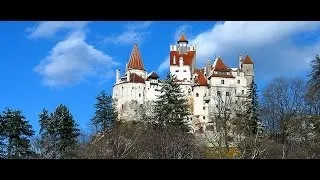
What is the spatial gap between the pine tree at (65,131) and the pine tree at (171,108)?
487cm

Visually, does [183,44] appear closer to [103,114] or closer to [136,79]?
[136,79]

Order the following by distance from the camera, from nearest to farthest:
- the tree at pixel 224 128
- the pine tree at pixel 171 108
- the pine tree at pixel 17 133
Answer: the pine tree at pixel 17 133
the tree at pixel 224 128
the pine tree at pixel 171 108

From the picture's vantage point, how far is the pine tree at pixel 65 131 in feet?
67.6

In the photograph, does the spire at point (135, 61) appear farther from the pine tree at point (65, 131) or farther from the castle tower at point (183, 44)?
the pine tree at point (65, 131)

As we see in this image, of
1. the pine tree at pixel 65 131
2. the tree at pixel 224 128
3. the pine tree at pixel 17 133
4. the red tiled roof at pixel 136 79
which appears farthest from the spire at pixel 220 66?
the pine tree at pixel 17 133

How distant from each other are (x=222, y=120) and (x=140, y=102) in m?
19.3

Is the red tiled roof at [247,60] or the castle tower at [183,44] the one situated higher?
the castle tower at [183,44]

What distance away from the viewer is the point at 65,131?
75.7 feet

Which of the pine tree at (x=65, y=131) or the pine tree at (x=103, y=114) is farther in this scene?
the pine tree at (x=103, y=114)

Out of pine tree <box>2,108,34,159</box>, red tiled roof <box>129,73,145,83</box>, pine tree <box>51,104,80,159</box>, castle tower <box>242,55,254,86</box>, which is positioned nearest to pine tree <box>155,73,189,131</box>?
pine tree <box>51,104,80,159</box>

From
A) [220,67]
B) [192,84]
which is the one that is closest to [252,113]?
[192,84]
